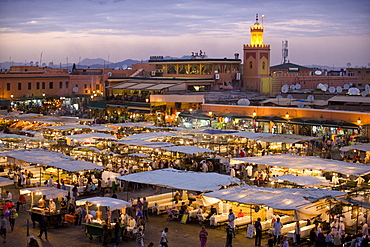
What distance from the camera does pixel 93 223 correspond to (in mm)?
15977

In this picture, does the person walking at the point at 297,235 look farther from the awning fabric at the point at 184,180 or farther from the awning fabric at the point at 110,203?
the awning fabric at the point at 110,203

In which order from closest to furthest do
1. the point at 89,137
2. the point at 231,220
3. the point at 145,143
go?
the point at 231,220 < the point at 145,143 < the point at 89,137

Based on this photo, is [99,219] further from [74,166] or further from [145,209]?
[74,166]

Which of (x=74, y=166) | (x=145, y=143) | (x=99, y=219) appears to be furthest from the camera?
(x=145, y=143)

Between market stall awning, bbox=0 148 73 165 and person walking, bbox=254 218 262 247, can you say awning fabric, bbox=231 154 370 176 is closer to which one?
person walking, bbox=254 218 262 247

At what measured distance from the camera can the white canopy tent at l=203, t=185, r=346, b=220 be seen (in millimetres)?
15078

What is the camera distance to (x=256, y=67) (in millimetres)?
57469

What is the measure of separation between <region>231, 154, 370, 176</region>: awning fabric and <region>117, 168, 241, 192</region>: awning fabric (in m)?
3.38

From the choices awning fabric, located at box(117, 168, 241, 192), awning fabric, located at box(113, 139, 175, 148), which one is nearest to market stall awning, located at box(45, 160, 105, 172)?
awning fabric, located at box(117, 168, 241, 192)

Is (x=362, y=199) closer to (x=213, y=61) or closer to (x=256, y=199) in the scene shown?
(x=256, y=199)

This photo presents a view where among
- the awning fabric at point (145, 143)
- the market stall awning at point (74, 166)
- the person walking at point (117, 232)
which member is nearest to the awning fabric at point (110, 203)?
the person walking at point (117, 232)

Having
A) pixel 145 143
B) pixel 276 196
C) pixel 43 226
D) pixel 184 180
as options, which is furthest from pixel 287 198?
pixel 145 143

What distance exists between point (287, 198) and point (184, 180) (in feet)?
12.7

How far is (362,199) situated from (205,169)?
9.18 metres
